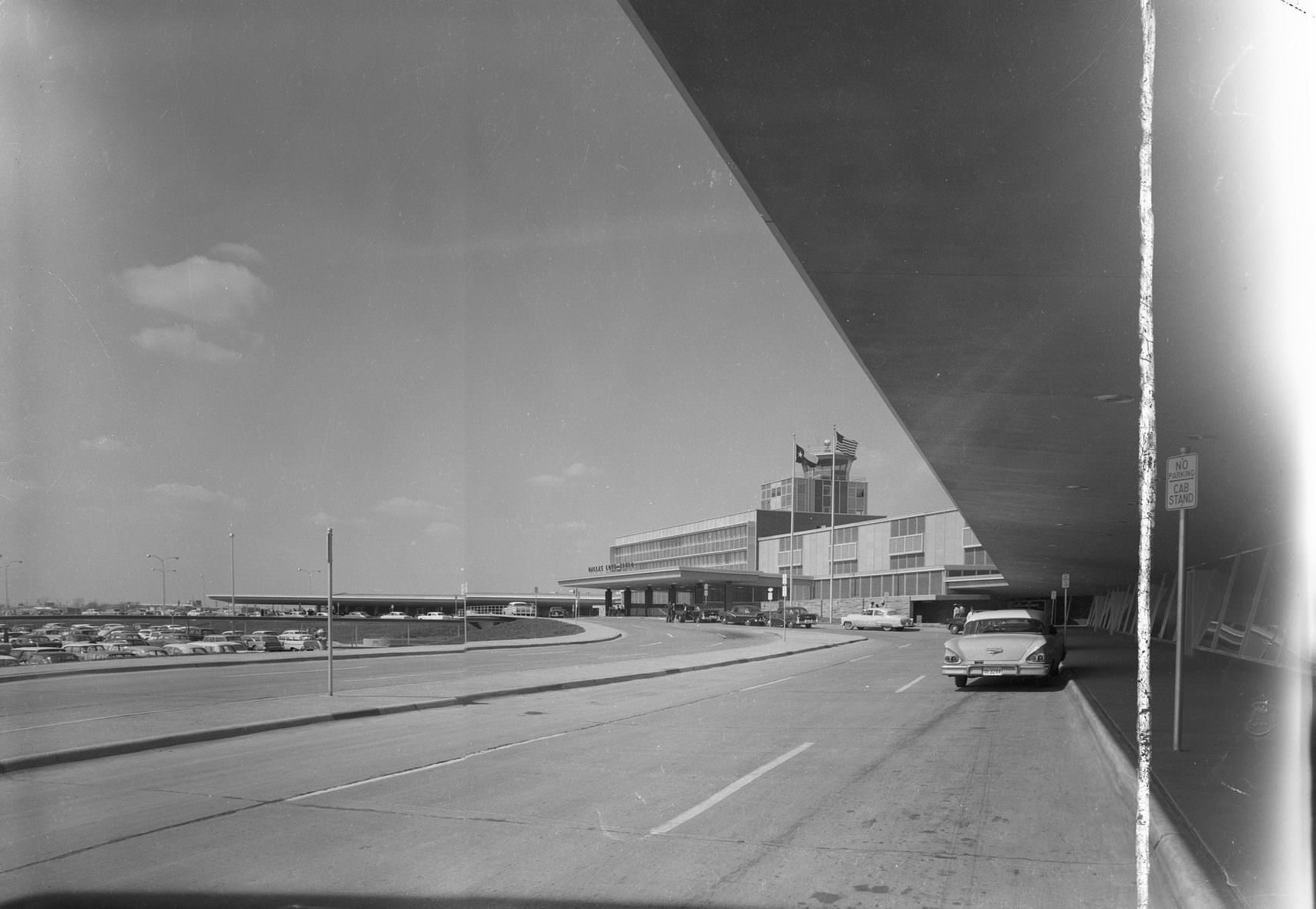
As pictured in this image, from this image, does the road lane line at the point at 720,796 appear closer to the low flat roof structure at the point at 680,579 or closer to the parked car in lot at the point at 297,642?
the parked car in lot at the point at 297,642

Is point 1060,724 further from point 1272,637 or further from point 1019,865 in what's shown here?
point 1272,637

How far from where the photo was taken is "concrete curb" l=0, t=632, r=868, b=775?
1033 centimetres

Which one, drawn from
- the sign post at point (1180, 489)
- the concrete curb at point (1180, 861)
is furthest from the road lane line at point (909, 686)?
the concrete curb at point (1180, 861)

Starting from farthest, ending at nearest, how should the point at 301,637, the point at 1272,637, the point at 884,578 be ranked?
the point at 884,578, the point at 301,637, the point at 1272,637

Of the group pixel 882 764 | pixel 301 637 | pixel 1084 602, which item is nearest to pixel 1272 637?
pixel 882 764

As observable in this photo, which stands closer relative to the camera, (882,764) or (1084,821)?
(1084,821)

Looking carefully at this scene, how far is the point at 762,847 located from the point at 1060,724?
8.37 metres

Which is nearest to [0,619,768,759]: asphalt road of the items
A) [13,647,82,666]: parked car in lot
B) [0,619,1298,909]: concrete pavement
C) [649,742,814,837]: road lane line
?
[0,619,1298,909]: concrete pavement

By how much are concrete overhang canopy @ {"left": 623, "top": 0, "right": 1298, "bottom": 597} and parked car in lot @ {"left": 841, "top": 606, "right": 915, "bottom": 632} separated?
181 feet

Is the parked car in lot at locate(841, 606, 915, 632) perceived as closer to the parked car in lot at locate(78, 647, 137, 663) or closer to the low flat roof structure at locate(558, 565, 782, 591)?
the low flat roof structure at locate(558, 565, 782, 591)

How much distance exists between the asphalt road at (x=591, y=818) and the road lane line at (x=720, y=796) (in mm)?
40

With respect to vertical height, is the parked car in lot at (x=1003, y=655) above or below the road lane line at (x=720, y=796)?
below

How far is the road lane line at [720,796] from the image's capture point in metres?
7.54

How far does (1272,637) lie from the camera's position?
22.1 metres
